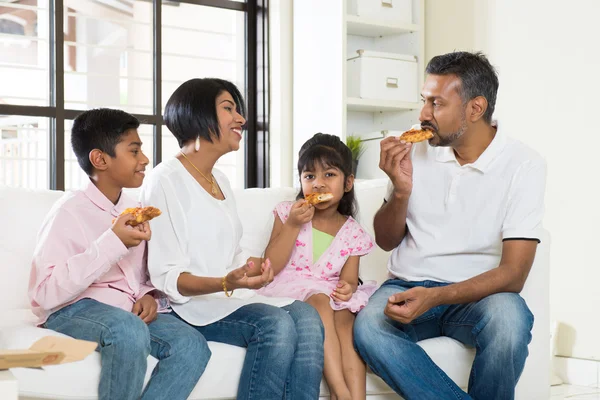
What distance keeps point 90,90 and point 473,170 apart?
8.99 ft

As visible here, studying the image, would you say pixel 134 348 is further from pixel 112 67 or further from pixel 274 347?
pixel 112 67

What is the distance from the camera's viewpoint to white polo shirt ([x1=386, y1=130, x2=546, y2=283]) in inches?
87.7

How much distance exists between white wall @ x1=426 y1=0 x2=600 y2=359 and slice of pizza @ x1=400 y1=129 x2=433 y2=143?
117 cm

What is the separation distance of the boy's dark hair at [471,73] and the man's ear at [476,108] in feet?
0.04

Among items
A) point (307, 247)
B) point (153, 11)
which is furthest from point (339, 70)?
point (307, 247)

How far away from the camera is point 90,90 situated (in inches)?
174

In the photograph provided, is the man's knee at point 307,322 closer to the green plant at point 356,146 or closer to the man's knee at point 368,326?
the man's knee at point 368,326

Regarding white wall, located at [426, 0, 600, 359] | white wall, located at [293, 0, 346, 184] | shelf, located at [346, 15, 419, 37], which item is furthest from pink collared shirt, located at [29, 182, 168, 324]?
shelf, located at [346, 15, 419, 37]

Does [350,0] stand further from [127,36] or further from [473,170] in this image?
[473,170]

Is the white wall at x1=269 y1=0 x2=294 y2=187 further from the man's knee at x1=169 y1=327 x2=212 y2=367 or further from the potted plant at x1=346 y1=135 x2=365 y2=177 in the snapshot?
the man's knee at x1=169 y1=327 x2=212 y2=367

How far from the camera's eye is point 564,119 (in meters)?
3.47

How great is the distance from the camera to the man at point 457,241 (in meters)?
2.04

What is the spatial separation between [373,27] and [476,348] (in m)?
2.30

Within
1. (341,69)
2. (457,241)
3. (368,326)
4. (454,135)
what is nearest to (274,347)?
(368,326)
